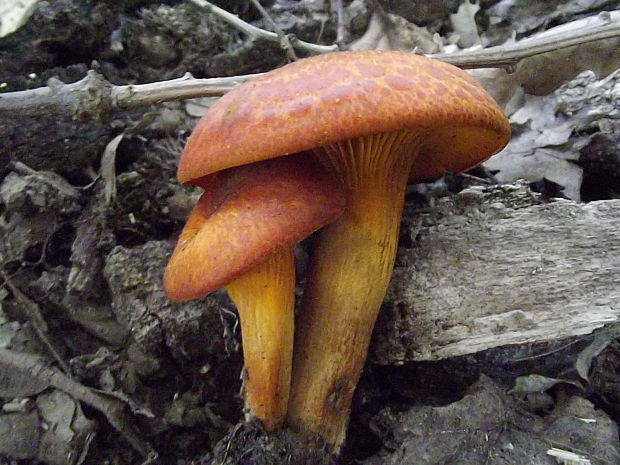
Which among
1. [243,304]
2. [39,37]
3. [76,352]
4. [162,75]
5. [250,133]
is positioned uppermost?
[250,133]

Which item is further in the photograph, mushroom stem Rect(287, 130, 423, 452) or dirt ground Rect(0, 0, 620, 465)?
mushroom stem Rect(287, 130, 423, 452)

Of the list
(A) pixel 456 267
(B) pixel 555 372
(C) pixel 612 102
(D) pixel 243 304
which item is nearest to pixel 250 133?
(D) pixel 243 304

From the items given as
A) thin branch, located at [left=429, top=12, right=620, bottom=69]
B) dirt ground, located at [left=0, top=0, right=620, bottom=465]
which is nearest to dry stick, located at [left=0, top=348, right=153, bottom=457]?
dirt ground, located at [left=0, top=0, right=620, bottom=465]

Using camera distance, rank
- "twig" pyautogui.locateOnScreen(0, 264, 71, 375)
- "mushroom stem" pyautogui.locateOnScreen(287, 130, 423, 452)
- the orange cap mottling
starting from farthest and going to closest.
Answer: "twig" pyautogui.locateOnScreen(0, 264, 71, 375) → "mushroom stem" pyautogui.locateOnScreen(287, 130, 423, 452) → the orange cap mottling

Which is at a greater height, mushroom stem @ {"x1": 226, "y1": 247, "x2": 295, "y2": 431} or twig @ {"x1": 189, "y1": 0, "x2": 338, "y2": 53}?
twig @ {"x1": 189, "y1": 0, "x2": 338, "y2": 53}

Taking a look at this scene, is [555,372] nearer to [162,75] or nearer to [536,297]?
[536,297]

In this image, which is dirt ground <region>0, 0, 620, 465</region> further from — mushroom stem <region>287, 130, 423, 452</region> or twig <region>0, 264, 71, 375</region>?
mushroom stem <region>287, 130, 423, 452</region>
